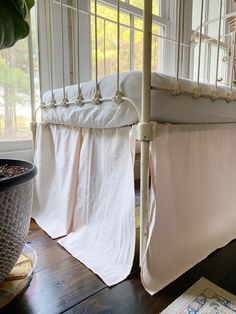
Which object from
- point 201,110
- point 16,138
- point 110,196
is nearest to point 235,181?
A: point 201,110

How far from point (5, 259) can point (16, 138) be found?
89cm

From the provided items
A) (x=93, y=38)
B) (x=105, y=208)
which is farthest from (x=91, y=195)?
(x=93, y=38)

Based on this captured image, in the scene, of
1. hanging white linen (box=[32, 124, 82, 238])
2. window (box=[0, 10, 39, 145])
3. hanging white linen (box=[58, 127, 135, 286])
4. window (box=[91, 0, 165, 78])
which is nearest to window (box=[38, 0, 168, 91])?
window (box=[91, 0, 165, 78])

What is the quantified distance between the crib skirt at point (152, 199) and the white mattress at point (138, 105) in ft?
0.11

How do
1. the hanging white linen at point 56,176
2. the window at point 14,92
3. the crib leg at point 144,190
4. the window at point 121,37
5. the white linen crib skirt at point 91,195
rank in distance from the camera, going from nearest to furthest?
the crib leg at point 144,190 → the white linen crib skirt at point 91,195 → the hanging white linen at point 56,176 → the window at point 14,92 → the window at point 121,37

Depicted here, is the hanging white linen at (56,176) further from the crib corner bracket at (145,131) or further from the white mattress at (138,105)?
the crib corner bracket at (145,131)

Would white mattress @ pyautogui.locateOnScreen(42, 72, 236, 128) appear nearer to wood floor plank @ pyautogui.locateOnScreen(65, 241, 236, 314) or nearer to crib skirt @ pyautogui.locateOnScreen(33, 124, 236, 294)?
crib skirt @ pyautogui.locateOnScreen(33, 124, 236, 294)

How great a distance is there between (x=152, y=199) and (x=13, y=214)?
1.17 ft

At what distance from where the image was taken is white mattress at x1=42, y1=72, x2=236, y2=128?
2.17 ft

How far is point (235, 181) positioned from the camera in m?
0.99

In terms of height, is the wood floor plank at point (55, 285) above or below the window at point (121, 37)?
below

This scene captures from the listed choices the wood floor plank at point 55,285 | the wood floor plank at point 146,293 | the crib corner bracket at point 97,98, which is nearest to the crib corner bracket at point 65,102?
the crib corner bracket at point 97,98

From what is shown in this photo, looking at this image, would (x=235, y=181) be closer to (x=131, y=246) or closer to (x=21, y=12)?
(x=131, y=246)

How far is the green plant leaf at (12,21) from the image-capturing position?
0.53m
